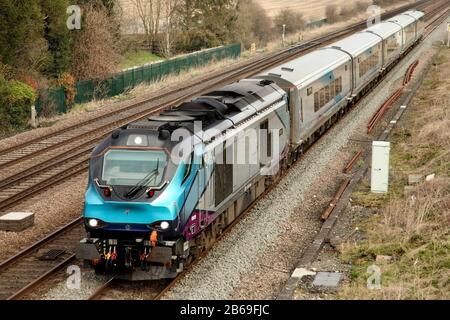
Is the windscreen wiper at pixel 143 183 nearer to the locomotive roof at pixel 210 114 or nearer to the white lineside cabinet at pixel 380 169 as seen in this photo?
the locomotive roof at pixel 210 114

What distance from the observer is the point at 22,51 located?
34375mm

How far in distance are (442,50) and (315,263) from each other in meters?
40.8

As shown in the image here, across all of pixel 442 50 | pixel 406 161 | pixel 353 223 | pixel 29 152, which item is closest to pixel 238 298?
pixel 353 223

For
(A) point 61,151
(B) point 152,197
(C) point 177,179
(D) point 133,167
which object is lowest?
(A) point 61,151

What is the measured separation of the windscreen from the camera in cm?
1320

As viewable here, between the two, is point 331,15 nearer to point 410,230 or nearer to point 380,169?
point 380,169

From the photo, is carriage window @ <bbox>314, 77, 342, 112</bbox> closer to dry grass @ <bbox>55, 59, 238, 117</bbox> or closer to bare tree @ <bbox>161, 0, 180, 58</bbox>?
dry grass @ <bbox>55, 59, 238, 117</bbox>

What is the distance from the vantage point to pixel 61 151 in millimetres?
26438

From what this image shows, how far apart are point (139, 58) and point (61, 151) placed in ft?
109

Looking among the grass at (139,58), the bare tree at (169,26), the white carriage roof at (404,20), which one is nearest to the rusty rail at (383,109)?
the white carriage roof at (404,20)

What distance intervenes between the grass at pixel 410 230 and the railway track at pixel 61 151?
31.7 feet

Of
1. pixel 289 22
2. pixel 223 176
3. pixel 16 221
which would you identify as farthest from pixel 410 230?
pixel 289 22

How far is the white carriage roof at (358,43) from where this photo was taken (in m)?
32.6
